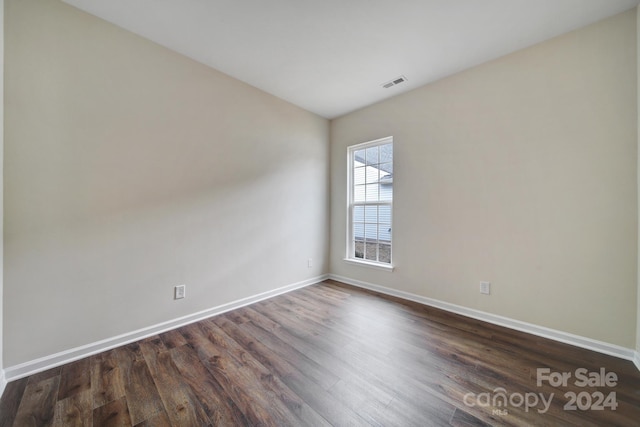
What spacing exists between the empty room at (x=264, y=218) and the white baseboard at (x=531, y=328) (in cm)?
2

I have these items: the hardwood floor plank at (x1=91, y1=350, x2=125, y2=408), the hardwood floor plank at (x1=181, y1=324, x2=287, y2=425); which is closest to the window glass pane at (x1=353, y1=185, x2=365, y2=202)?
the hardwood floor plank at (x1=181, y1=324, x2=287, y2=425)

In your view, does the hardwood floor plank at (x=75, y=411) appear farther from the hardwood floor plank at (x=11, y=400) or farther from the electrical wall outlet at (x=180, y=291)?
the electrical wall outlet at (x=180, y=291)

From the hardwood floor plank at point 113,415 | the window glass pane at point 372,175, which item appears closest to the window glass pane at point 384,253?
the window glass pane at point 372,175

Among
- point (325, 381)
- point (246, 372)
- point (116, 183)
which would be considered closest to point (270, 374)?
point (246, 372)

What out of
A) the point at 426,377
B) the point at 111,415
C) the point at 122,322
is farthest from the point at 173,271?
the point at 426,377

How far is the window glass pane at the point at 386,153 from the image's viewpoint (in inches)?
127

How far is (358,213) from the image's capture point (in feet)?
11.9

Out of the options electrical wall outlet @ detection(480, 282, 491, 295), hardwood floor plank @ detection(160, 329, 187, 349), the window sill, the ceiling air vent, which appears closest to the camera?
hardwood floor plank @ detection(160, 329, 187, 349)

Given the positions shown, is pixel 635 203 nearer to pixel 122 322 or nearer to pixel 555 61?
pixel 555 61

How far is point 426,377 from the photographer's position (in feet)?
5.16

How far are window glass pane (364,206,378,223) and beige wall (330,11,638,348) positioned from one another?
44cm

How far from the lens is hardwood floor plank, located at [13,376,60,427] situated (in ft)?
4.06

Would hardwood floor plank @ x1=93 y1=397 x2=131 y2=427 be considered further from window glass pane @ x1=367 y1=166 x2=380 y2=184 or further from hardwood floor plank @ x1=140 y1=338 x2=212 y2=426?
window glass pane @ x1=367 y1=166 x2=380 y2=184

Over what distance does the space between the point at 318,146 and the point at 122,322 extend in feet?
10.2
